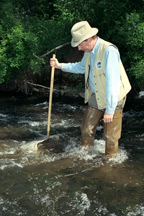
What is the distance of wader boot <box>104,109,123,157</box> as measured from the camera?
17.4 ft

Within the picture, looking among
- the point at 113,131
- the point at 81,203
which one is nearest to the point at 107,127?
the point at 113,131

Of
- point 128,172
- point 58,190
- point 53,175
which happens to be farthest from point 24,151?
point 128,172

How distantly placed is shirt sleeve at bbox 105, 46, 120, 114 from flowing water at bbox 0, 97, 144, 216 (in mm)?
1340

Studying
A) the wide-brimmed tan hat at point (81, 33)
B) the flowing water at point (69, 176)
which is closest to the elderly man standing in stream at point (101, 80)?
the wide-brimmed tan hat at point (81, 33)

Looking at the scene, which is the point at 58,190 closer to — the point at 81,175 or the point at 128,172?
the point at 81,175

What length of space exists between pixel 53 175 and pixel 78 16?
8002 mm

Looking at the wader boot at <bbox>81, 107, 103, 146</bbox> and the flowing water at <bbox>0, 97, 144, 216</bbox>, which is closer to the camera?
the flowing water at <bbox>0, 97, 144, 216</bbox>

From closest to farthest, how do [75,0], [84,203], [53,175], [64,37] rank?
[84,203], [53,175], [75,0], [64,37]

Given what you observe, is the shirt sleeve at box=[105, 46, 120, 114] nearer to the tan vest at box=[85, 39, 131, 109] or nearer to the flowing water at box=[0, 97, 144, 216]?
the tan vest at box=[85, 39, 131, 109]

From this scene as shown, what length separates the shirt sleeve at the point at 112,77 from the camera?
183 inches

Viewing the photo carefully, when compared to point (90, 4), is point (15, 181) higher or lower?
lower

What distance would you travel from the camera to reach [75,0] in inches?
443

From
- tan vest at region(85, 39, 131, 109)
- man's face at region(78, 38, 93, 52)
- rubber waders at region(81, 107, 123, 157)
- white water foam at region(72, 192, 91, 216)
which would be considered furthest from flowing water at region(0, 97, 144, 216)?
man's face at region(78, 38, 93, 52)

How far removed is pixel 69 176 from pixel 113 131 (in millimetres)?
1101
